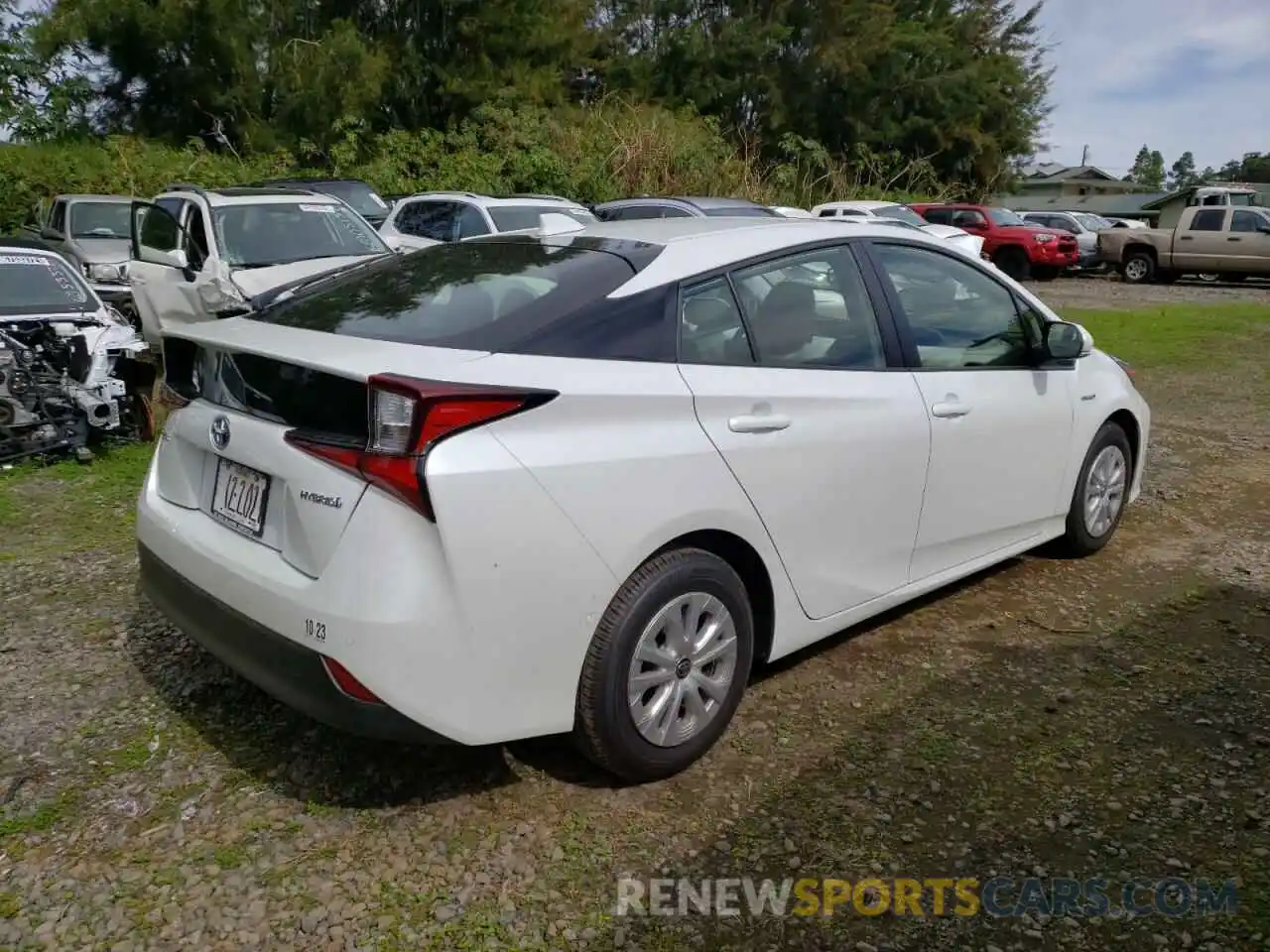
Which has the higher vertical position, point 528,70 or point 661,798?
point 528,70

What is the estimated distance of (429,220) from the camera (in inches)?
518

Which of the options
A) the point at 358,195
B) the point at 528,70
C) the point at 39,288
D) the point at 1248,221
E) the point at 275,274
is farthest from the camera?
the point at 528,70

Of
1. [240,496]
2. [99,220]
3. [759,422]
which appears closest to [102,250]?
[99,220]

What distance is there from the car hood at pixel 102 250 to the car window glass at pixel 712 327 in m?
12.1

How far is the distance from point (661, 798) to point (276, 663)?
1166 millimetres

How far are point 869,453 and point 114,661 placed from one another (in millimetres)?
2854

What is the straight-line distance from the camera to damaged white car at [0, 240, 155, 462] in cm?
644

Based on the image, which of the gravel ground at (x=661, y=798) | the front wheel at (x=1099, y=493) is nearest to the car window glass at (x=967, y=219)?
the front wheel at (x=1099, y=493)

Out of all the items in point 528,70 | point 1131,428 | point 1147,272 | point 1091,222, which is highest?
point 528,70

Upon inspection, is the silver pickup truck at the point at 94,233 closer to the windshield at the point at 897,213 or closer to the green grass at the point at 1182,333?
the green grass at the point at 1182,333

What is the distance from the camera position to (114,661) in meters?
3.93

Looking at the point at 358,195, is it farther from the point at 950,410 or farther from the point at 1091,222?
the point at 1091,222

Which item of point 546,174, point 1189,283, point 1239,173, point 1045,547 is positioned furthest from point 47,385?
point 1239,173

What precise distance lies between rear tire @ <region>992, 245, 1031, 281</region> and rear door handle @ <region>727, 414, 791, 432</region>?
2127cm
